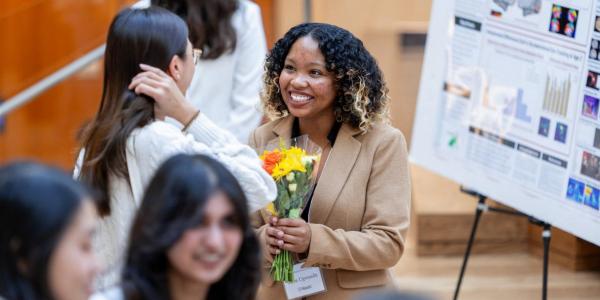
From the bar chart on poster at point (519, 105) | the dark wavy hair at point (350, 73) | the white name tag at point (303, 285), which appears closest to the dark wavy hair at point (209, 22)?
the bar chart on poster at point (519, 105)

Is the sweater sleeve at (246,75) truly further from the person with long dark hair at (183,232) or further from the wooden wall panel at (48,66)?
the wooden wall panel at (48,66)

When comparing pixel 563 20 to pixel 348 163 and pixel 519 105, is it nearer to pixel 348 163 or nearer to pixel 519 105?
pixel 519 105

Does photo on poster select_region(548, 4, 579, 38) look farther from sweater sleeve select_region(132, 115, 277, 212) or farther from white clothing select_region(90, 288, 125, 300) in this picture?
white clothing select_region(90, 288, 125, 300)

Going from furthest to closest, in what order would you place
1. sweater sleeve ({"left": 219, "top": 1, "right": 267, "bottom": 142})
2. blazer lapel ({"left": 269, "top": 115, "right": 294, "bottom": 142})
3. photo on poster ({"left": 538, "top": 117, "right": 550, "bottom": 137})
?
1. sweater sleeve ({"left": 219, "top": 1, "right": 267, "bottom": 142})
2. photo on poster ({"left": 538, "top": 117, "right": 550, "bottom": 137})
3. blazer lapel ({"left": 269, "top": 115, "right": 294, "bottom": 142})

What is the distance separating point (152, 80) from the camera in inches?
129

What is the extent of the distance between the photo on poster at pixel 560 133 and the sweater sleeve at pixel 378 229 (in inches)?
34.5

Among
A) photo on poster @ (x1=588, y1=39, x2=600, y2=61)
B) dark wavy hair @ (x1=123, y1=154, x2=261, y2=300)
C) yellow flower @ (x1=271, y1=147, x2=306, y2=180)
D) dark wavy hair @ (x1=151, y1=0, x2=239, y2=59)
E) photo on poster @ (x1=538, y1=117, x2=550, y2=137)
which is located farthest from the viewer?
dark wavy hair @ (x1=151, y1=0, x2=239, y2=59)

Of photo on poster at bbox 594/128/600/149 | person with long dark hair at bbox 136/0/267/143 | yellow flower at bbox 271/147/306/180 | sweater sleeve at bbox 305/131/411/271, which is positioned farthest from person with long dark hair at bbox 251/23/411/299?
person with long dark hair at bbox 136/0/267/143

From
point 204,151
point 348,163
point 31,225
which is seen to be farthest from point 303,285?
point 31,225

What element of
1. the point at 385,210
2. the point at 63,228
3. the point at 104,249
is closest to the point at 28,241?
the point at 63,228

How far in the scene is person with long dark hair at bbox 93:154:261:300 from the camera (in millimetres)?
2387

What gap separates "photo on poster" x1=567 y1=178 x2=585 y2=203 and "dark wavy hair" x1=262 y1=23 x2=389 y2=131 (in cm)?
88

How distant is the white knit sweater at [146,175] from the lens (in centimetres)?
316

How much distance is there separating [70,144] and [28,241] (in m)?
6.62
